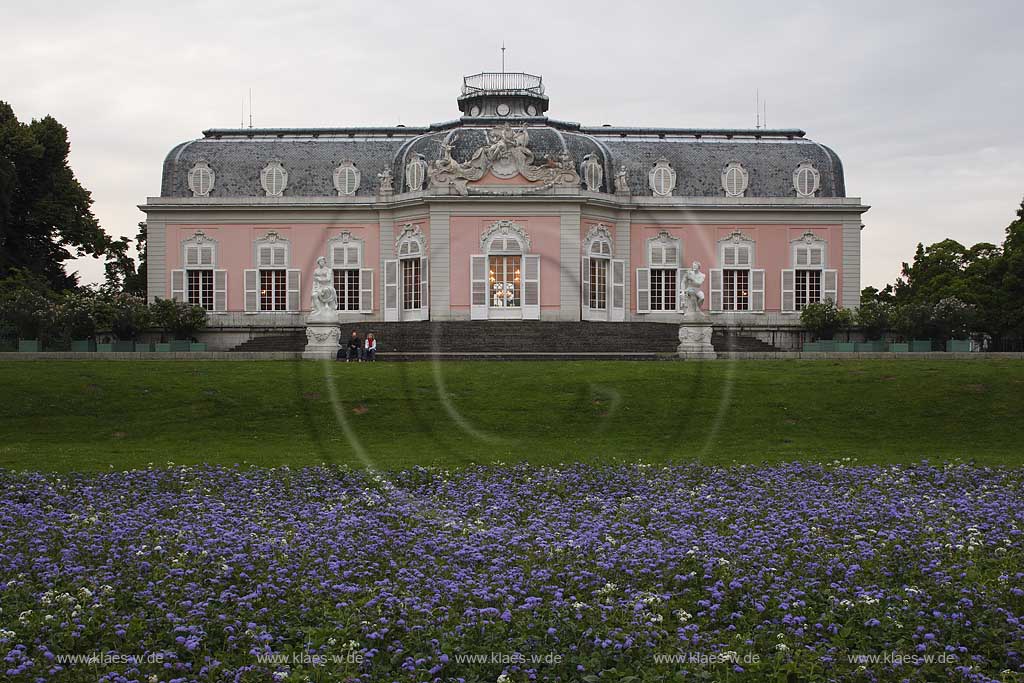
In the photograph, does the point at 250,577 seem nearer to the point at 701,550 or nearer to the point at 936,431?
the point at 701,550

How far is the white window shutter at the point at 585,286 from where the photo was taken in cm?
4653

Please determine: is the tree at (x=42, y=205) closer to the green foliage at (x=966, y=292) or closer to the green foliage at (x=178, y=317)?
the green foliage at (x=178, y=317)

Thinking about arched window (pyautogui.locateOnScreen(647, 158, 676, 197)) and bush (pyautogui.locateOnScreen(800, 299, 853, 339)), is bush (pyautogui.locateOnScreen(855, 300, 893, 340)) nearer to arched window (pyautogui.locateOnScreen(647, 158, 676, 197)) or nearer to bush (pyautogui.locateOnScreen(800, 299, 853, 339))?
bush (pyautogui.locateOnScreen(800, 299, 853, 339))

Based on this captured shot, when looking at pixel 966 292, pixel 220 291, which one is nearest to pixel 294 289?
pixel 220 291

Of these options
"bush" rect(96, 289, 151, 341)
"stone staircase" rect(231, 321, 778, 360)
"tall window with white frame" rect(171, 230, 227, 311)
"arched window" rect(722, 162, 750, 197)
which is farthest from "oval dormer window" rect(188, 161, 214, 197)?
"arched window" rect(722, 162, 750, 197)

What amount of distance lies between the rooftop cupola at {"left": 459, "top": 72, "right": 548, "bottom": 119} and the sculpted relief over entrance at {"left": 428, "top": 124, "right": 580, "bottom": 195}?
6.57 m

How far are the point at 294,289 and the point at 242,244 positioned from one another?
2865mm

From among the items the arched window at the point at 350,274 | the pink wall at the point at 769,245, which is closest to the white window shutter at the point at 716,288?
the pink wall at the point at 769,245

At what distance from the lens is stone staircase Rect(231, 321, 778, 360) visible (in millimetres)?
39188

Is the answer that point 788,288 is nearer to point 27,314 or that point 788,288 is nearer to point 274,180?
point 274,180

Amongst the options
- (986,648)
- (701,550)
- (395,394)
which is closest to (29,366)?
(395,394)

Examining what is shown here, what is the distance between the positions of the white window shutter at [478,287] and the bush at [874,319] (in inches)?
553

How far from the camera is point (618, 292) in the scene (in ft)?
158

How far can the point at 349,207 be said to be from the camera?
163 feet
